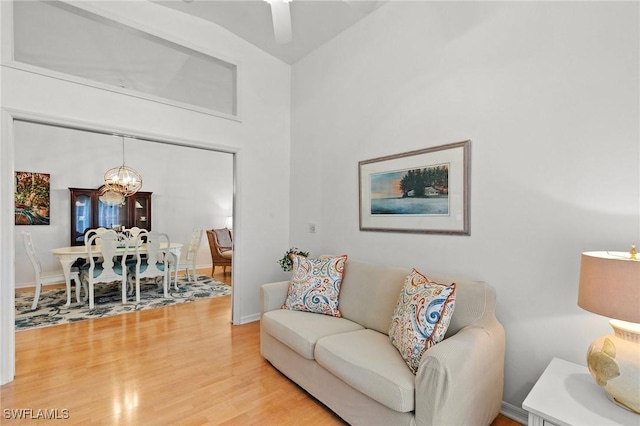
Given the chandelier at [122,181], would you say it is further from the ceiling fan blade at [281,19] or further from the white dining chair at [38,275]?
the ceiling fan blade at [281,19]

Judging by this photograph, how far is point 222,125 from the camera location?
344 centimetres

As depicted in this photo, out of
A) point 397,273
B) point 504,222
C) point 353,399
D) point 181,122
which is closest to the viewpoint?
point 353,399

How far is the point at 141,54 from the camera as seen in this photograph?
12.3ft

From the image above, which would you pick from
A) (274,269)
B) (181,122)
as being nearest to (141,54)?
(181,122)

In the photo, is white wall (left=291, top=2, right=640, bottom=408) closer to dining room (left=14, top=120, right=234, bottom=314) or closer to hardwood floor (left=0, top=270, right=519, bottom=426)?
hardwood floor (left=0, top=270, right=519, bottom=426)

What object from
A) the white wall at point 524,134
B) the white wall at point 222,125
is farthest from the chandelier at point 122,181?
the white wall at point 524,134

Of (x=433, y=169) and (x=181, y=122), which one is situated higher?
(x=181, y=122)

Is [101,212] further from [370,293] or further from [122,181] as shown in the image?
[370,293]

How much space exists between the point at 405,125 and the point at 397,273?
1298mm

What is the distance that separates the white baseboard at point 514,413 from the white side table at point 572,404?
21.7 inches

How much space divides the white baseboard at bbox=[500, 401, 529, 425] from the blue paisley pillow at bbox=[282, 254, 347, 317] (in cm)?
126

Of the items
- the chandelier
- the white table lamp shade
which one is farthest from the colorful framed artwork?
the white table lamp shade

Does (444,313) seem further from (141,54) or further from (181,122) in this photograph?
(141,54)

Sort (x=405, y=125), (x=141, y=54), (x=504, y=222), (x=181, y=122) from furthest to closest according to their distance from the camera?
(x=141, y=54), (x=181, y=122), (x=405, y=125), (x=504, y=222)
